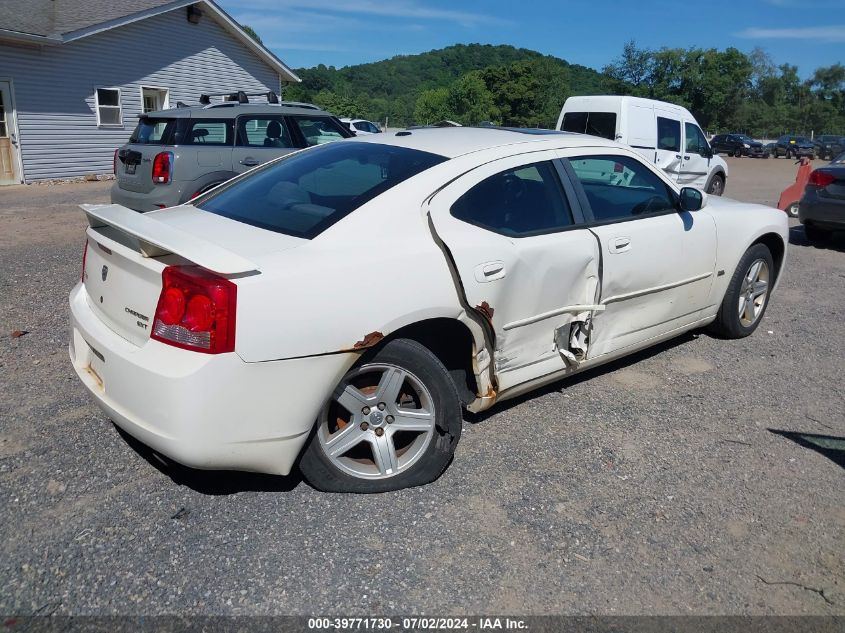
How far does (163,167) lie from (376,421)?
21.2 ft

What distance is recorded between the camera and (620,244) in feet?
13.6

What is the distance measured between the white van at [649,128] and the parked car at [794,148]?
34687 mm

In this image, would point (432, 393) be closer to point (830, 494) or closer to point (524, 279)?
point (524, 279)

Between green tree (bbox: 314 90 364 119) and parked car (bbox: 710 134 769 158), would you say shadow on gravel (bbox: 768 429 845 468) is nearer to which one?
parked car (bbox: 710 134 769 158)

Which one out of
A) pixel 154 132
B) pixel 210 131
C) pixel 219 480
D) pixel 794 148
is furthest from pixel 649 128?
pixel 794 148

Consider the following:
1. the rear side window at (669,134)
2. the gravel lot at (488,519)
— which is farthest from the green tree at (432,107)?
the gravel lot at (488,519)

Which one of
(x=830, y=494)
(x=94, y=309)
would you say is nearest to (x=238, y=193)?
(x=94, y=309)

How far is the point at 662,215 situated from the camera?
4594 mm

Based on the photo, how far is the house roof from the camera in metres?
16.5

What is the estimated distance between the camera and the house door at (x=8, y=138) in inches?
656

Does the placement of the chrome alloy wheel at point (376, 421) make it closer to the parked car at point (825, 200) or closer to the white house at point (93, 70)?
the parked car at point (825, 200)

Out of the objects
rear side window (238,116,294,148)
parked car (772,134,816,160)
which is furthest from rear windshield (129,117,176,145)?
parked car (772,134,816,160)

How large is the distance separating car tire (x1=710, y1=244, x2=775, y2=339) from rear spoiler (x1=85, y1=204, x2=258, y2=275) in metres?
3.97

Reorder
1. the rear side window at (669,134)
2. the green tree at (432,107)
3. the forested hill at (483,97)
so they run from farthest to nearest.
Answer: the green tree at (432,107), the forested hill at (483,97), the rear side window at (669,134)
